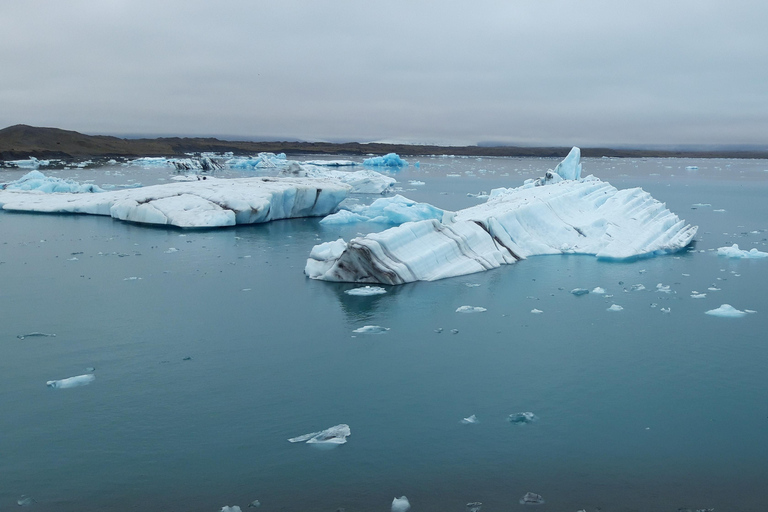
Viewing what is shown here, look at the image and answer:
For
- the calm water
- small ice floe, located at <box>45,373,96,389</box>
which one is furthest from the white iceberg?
small ice floe, located at <box>45,373,96,389</box>

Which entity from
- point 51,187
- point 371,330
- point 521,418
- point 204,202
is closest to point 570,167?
point 204,202

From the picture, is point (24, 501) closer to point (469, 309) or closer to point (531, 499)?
point (531, 499)

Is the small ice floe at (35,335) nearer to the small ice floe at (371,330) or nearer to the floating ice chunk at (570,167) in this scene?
the small ice floe at (371,330)

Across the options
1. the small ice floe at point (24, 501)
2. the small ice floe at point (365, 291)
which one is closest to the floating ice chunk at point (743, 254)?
the small ice floe at point (365, 291)

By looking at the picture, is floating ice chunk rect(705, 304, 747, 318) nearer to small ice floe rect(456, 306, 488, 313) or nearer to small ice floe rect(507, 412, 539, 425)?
small ice floe rect(456, 306, 488, 313)

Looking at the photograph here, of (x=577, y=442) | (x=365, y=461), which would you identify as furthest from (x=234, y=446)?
(x=577, y=442)
